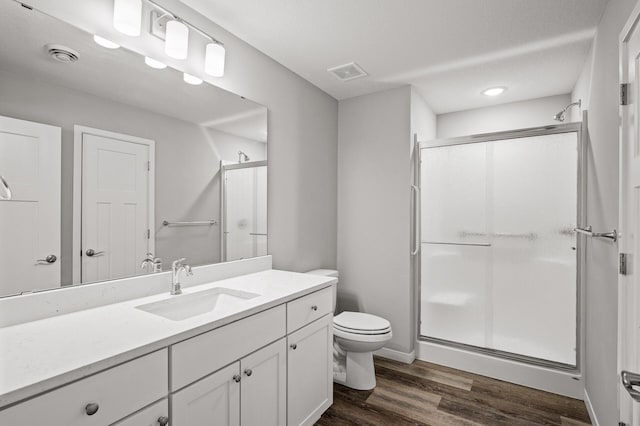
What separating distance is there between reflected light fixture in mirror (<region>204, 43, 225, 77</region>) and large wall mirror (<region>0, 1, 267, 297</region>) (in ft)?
0.41

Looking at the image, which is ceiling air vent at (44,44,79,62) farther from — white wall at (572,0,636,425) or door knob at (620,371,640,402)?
white wall at (572,0,636,425)

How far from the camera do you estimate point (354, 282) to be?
3.15m

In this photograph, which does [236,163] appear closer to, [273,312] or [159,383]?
[273,312]

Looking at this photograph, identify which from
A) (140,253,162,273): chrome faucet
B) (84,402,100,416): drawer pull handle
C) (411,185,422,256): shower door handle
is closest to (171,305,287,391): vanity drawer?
(84,402,100,416): drawer pull handle

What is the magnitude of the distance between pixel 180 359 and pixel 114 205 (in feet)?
2.69

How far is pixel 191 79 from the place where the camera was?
1.85m

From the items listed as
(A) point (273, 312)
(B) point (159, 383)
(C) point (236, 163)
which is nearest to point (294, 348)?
(A) point (273, 312)

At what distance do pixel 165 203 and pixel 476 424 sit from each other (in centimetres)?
226

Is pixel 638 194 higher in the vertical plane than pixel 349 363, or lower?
higher

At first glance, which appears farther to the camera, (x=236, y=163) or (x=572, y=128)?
(x=572, y=128)

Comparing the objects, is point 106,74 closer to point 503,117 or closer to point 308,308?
point 308,308

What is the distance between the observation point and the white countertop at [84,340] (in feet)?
2.65

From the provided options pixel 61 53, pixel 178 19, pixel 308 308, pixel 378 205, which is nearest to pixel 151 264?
pixel 308 308

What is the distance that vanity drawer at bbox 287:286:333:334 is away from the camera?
5.57 feet
